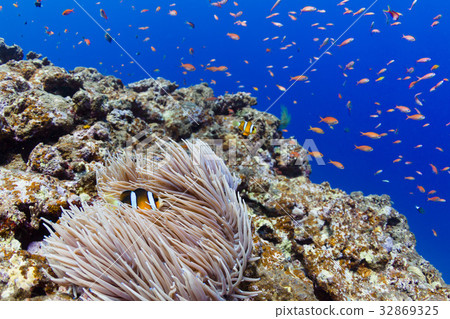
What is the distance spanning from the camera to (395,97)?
205ft

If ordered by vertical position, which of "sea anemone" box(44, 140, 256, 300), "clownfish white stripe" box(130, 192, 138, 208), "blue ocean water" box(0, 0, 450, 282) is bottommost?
"sea anemone" box(44, 140, 256, 300)

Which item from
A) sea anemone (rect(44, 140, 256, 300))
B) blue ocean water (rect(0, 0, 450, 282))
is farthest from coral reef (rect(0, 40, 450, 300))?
blue ocean water (rect(0, 0, 450, 282))

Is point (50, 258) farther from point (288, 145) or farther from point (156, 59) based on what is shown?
point (156, 59)

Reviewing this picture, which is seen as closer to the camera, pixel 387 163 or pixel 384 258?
pixel 384 258

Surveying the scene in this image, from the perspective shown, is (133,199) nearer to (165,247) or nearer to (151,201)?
(151,201)

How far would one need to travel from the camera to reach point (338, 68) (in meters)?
70.0


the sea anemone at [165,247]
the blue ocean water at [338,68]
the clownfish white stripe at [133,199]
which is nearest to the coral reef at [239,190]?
the sea anemone at [165,247]

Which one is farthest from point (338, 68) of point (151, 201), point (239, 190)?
point (151, 201)

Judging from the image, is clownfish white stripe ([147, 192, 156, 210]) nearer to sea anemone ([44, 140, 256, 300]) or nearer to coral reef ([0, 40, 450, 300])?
sea anemone ([44, 140, 256, 300])

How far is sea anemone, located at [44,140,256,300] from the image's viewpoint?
5.58ft

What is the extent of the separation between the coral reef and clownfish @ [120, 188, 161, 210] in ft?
2.55

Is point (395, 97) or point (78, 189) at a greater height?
point (395, 97)

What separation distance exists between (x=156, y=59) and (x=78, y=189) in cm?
8875
